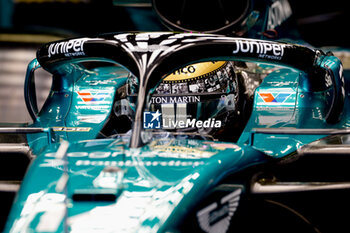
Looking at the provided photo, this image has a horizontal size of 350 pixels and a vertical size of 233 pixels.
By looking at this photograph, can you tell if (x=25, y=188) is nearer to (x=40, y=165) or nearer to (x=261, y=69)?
(x=40, y=165)

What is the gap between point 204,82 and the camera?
176cm

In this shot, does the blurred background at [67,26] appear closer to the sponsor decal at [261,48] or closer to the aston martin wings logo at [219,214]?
the sponsor decal at [261,48]

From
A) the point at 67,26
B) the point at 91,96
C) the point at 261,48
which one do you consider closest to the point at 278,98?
the point at 261,48

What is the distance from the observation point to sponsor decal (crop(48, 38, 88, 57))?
148 cm

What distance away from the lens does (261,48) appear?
1.42 m

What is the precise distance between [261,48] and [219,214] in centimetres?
61

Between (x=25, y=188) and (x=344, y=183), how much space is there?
2.96 feet

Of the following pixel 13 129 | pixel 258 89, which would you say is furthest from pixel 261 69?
pixel 13 129

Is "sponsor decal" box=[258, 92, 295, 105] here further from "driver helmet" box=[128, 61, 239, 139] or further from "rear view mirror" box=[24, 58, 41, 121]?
"rear view mirror" box=[24, 58, 41, 121]

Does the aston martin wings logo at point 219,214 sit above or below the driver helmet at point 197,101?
below

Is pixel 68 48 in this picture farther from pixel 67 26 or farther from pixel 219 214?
pixel 67 26

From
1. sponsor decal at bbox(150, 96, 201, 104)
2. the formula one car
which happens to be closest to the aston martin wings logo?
the formula one car

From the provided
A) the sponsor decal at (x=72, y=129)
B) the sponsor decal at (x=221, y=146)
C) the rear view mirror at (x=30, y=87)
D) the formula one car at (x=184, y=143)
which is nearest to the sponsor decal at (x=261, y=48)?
the formula one car at (x=184, y=143)

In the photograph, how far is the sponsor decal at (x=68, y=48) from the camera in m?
1.48
